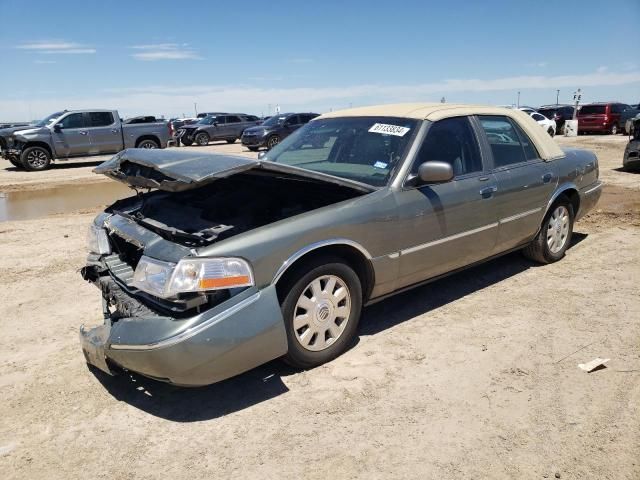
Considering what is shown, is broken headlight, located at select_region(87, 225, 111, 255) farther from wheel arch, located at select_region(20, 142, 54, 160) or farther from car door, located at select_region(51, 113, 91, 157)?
car door, located at select_region(51, 113, 91, 157)

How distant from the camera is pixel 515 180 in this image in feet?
15.3

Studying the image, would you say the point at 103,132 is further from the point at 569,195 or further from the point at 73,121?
the point at 569,195

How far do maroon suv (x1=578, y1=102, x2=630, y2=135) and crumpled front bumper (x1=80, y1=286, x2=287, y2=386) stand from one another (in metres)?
29.6

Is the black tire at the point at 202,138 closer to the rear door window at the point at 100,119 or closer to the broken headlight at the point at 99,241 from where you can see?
the rear door window at the point at 100,119

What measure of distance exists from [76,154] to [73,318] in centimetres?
1454

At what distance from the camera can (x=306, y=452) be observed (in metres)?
2.63

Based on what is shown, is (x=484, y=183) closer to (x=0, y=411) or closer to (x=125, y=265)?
(x=125, y=265)

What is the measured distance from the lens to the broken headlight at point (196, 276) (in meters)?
2.82

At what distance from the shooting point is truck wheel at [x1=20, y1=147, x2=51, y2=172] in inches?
632

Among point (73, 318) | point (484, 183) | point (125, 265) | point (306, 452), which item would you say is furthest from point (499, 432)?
point (73, 318)

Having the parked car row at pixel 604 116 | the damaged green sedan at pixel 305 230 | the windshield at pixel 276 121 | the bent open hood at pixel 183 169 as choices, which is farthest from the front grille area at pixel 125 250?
the parked car row at pixel 604 116

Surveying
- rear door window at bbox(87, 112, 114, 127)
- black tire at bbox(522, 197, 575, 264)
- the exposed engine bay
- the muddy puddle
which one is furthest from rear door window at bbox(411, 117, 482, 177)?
rear door window at bbox(87, 112, 114, 127)

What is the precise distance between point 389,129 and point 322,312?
1652mm

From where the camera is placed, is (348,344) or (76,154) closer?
(348,344)
